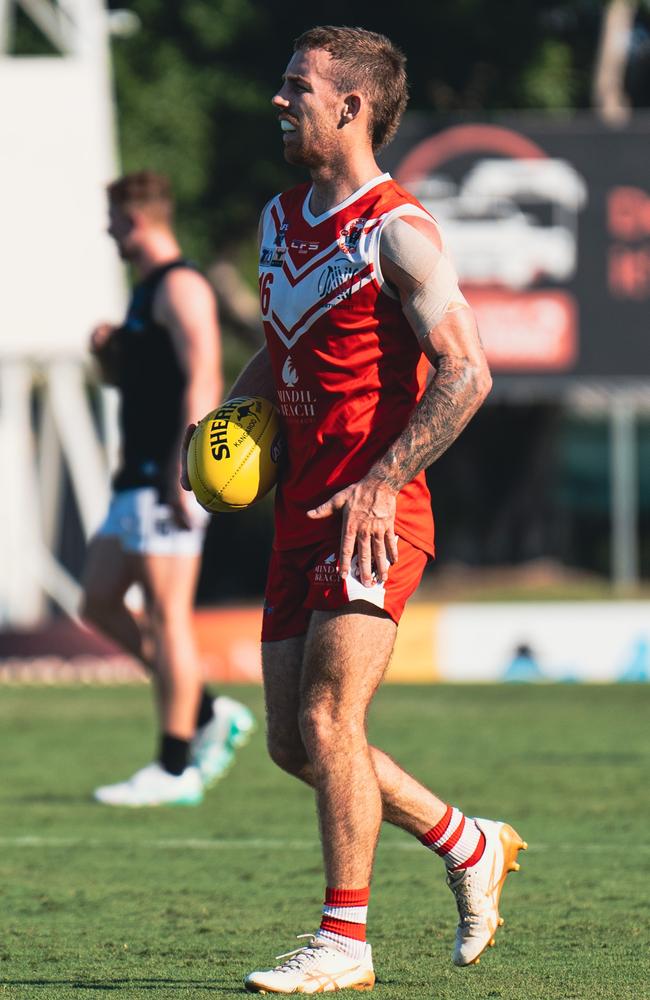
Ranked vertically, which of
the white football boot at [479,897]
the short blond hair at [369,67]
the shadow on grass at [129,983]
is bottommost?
the shadow on grass at [129,983]

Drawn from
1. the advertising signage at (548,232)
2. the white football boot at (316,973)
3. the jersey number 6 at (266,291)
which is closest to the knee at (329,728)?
the white football boot at (316,973)

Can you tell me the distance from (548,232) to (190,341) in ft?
33.9

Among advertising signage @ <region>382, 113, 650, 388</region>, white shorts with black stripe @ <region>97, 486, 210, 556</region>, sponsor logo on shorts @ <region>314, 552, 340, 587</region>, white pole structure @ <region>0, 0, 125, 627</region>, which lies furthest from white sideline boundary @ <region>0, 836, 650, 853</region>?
advertising signage @ <region>382, 113, 650, 388</region>

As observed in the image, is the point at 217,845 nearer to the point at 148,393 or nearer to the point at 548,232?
the point at 148,393

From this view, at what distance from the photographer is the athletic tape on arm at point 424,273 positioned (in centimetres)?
464

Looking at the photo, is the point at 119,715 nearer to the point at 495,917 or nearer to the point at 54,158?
the point at 54,158

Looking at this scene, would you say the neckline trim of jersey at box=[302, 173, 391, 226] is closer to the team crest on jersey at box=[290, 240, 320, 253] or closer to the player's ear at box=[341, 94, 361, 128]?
the team crest on jersey at box=[290, 240, 320, 253]

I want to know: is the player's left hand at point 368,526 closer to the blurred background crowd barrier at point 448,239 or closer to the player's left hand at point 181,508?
the player's left hand at point 181,508

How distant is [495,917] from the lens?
488 cm

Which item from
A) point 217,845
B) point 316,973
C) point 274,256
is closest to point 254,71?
point 217,845

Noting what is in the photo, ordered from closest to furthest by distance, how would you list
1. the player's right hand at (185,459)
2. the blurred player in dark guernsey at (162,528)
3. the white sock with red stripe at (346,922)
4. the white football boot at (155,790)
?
the white sock with red stripe at (346,922) → the player's right hand at (185,459) → the blurred player in dark guernsey at (162,528) → the white football boot at (155,790)

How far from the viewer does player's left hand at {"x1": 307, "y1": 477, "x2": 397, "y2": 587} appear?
4.62 metres

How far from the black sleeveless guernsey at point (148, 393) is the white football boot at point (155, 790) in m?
1.10

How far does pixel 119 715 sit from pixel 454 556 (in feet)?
45.5
